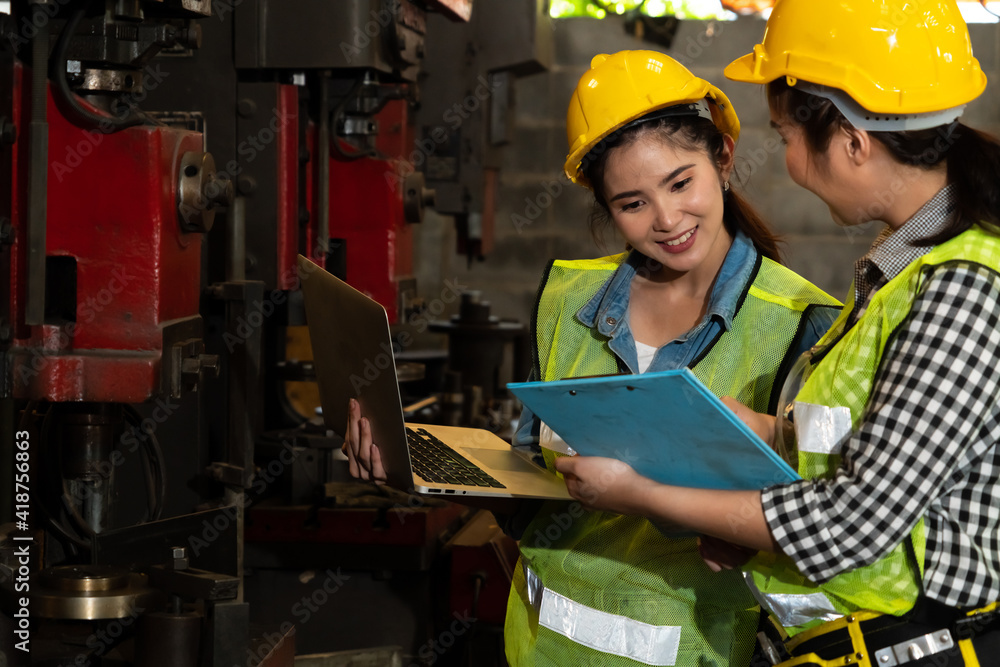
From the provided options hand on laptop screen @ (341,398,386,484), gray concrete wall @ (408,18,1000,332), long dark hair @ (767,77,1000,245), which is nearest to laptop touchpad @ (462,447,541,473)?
hand on laptop screen @ (341,398,386,484)

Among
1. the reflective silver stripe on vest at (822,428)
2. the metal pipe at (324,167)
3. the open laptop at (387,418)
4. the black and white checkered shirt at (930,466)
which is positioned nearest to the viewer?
the black and white checkered shirt at (930,466)

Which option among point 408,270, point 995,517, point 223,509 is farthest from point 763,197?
point 995,517

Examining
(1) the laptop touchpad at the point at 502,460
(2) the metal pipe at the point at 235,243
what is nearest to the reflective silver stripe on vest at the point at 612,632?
(1) the laptop touchpad at the point at 502,460

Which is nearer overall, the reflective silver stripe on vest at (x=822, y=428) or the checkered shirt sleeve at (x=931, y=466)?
the checkered shirt sleeve at (x=931, y=466)

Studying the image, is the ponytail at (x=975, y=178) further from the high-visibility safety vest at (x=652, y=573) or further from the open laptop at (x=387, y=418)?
the open laptop at (x=387, y=418)

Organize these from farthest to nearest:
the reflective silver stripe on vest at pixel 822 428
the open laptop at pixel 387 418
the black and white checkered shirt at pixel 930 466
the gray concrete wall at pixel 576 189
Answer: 1. the gray concrete wall at pixel 576 189
2. the open laptop at pixel 387 418
3. the reflective silver stripe on vest at pixel 822 428
4. the black and white checkered shirt at pixel 930 466

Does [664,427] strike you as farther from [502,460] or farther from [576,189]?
[576,189]

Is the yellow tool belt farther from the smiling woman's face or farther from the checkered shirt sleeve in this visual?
the smiling woman's face

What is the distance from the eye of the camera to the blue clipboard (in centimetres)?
90

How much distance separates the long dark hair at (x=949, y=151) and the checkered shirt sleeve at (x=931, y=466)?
0.09 m

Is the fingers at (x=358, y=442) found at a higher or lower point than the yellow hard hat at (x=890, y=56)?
lower

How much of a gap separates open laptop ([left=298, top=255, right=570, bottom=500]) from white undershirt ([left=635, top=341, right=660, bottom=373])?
0.19 m

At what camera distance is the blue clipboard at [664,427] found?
2.97ft

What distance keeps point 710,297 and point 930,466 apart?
0.54 meters
